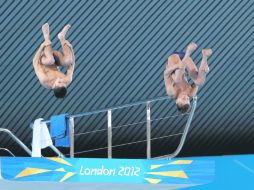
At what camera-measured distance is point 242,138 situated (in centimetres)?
812

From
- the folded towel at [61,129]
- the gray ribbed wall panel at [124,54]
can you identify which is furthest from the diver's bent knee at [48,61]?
the gray ribbed wall panel at [124,54]

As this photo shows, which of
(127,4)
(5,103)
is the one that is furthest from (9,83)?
(127,4)

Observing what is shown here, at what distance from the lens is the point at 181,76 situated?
20.5ft

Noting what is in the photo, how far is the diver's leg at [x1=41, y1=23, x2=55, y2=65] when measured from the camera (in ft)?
19.2

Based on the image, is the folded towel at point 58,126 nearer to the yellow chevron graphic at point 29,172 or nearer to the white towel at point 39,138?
the white towel at point 39,138

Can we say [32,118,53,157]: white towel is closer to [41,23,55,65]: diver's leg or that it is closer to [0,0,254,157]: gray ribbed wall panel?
[41,23,55,65]: diver's leg

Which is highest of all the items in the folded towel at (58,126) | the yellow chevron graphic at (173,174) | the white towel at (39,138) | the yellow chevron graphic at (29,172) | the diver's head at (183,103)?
the diver's head at (183,103)

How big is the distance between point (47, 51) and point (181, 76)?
117 cm

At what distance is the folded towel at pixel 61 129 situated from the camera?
6113mm

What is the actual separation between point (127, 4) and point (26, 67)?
3.96 feet

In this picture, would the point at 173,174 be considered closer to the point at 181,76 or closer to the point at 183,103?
the point at 183,103

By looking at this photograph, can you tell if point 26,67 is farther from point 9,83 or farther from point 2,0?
point 2,0

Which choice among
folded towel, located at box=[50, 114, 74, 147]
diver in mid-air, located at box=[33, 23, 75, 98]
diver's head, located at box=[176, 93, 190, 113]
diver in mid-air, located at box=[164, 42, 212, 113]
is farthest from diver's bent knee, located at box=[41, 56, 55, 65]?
diver's head, located at box=[176, 93, 190, 113]

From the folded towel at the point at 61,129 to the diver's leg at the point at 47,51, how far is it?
49 centimetres
